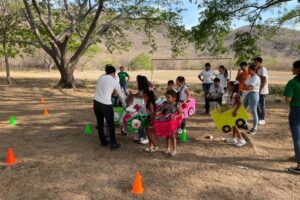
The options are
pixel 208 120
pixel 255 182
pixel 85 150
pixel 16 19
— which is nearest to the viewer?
pixel 255 182

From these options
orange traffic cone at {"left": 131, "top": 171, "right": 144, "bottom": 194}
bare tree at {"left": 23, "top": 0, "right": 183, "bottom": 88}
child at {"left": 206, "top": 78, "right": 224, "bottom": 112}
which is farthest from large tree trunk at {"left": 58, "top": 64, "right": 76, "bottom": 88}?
orange traffic cone at {"left": 131, "top": 171, "right": 144, "bottom": 194}

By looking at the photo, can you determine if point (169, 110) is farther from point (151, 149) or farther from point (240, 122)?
point (240, 122)

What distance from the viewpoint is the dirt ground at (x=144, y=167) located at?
5070mm

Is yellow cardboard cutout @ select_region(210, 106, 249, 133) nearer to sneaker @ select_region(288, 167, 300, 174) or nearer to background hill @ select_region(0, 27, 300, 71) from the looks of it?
sneaker @ select_region(288, 167, 300, 174)

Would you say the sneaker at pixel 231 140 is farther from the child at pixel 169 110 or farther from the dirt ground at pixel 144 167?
the child at pixel 169 110

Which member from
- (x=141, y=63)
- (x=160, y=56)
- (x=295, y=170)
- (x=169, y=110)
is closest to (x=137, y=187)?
(x=169, y=110)

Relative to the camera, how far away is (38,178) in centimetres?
553

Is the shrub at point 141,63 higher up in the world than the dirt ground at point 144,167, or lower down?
higher up

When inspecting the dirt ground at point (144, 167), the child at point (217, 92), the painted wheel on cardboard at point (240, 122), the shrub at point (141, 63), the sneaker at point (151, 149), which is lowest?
the dirt ground at point (144, 167)

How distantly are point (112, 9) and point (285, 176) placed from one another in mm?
17463

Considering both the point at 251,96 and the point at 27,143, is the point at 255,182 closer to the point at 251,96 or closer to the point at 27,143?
the point at 251,96

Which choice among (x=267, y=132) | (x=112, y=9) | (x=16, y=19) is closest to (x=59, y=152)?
(x=267, y=132)

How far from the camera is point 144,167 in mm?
6066

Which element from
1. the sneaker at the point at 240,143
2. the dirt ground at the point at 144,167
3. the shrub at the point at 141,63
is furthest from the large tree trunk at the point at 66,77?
the shrub at the point at 141,63
